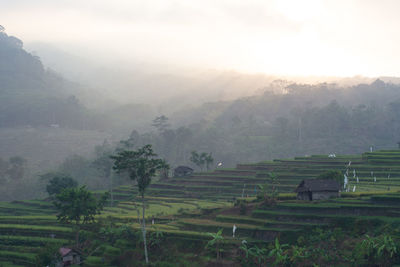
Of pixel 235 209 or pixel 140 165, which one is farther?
pixel 235 209

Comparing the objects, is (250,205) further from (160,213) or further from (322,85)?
(322,85)

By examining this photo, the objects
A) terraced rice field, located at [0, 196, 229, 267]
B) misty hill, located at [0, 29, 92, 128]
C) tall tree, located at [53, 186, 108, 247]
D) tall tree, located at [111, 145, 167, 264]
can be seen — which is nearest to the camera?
terraced rice field, located at [0, 196, 229, 267]

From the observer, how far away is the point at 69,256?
3772 centimetres

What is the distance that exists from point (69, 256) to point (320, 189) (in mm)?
24437

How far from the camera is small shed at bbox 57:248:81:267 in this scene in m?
37.3

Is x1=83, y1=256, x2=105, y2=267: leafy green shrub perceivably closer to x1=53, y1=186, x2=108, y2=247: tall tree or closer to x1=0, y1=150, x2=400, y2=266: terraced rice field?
x1=0, y1=150, x2=400, y2=266: terraced rice field

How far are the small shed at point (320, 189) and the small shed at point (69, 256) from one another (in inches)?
886

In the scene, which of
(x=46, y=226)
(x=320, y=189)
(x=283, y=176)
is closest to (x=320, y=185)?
(x=320, y=189)

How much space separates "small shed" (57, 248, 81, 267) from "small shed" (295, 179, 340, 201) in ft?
73.9

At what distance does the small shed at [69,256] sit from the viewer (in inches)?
1469

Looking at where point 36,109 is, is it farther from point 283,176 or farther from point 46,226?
point 46,226

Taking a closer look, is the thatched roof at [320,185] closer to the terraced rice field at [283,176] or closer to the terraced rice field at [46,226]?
the terraced rice field at [283,176]

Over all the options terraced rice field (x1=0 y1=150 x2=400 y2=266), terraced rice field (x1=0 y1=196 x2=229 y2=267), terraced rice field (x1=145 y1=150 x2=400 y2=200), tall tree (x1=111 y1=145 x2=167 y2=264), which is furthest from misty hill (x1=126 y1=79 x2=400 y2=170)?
tall tree (x1=111 y1=145 x2=167 y2=264)

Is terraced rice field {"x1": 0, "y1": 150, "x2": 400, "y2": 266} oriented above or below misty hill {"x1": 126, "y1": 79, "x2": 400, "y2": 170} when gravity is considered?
below
